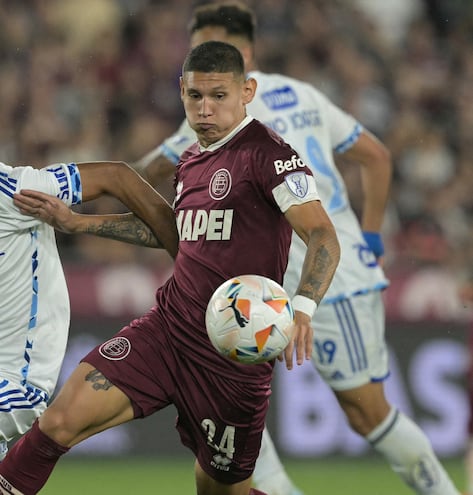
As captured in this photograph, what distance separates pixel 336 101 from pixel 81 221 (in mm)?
7712

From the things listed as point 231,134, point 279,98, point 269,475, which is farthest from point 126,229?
point 269,475

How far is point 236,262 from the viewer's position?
16.9 ft

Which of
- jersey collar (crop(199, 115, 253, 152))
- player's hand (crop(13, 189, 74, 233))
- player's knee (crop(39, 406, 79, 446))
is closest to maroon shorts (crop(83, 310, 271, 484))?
player's knee (crop(39, 406, 79, 446))

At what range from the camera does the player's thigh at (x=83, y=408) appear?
5.05 meters

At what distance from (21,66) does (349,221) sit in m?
7.05

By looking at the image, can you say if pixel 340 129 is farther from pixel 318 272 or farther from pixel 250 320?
pixel 250 320

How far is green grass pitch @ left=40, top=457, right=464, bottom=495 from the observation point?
8383mm

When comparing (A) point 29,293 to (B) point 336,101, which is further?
(B) point 336,101

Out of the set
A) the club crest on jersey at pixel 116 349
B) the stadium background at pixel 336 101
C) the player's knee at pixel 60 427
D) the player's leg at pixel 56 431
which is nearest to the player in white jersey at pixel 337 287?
the club crest on jersey at pixel 116 349

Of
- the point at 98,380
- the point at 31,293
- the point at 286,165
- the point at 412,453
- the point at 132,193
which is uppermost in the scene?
the point at 286,165

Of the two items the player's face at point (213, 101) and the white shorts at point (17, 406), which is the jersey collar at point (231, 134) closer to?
the player's face at point (213, 101)

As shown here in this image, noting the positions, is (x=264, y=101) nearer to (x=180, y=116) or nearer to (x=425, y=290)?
(x=425, y=290)

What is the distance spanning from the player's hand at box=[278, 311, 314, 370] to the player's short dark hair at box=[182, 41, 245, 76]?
1.15m

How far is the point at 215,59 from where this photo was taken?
16.9 ft
